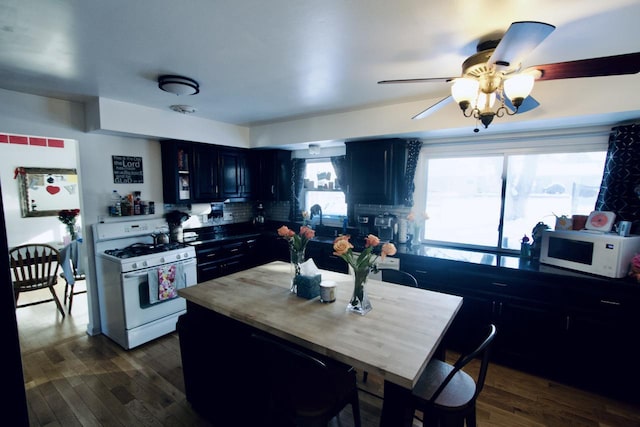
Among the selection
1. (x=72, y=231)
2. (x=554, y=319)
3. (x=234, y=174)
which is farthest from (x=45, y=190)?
(x=554, y=319)

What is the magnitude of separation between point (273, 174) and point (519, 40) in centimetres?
369

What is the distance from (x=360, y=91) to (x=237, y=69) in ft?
3.57

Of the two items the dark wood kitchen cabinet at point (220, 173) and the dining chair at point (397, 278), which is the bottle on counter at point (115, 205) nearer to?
the dark wood kitchen cabinet at point (220, 173)

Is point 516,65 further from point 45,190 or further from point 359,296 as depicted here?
point 45,190

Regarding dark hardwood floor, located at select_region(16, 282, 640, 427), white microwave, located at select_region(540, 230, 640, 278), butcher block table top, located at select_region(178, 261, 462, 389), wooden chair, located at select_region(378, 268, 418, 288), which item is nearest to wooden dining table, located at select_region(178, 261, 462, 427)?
butcher block table top, located at select_region(178, 261, 462, 389)

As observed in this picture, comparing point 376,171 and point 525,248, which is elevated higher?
point 376,171

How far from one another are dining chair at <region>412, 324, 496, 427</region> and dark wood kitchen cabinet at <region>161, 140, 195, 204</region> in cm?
336

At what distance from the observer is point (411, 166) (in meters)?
3.51

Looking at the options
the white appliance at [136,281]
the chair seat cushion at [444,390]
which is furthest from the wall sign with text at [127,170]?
the chair seat cushion at [444,390]

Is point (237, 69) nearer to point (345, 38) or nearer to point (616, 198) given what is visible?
point (345, 38)

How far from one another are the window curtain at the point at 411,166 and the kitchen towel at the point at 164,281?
9.02ft

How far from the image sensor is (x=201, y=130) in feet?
12.3

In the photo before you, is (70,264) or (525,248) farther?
(70,264)

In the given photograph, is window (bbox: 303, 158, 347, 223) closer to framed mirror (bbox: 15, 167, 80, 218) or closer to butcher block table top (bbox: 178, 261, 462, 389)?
butcher block table top (bbox: 178, 261, 462, 389)
